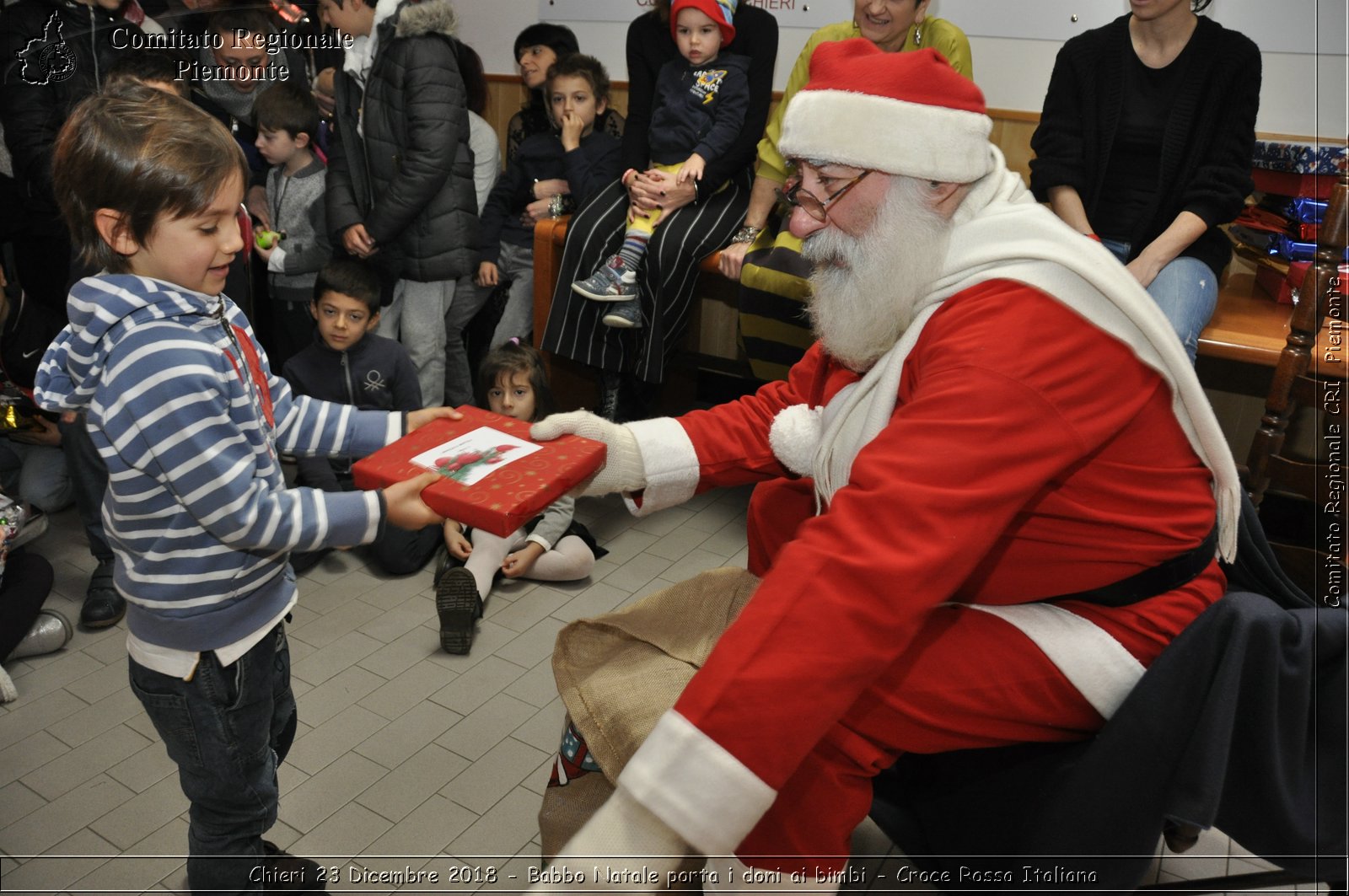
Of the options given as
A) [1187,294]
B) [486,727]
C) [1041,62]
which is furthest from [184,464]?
[1041,62]

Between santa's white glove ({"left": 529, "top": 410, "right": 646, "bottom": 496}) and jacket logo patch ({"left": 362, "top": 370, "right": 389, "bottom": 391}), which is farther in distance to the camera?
jacket logo patch ({"left": 362, "top": 370, "right": 389, "bottom": 391})

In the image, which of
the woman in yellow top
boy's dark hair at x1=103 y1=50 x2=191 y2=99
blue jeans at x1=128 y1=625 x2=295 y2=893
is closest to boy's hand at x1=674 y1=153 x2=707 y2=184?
the woman in yellow top

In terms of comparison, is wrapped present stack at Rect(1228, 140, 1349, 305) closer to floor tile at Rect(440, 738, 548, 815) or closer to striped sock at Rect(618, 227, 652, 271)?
striped sock at Rect(618, 227, 652, 271)

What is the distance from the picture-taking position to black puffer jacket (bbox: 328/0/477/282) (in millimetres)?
3801

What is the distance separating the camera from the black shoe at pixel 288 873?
79.1 inches

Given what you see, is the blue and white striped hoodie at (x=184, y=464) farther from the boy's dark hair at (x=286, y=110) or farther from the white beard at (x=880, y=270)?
the boy's dark hair at (x=286, y=110)

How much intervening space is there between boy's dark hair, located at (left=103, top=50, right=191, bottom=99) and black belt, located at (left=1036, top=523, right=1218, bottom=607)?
11.1 feet

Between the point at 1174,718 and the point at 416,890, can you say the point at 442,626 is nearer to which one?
the point at 416,890

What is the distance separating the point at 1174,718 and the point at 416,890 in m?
1.55

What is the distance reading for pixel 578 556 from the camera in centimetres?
337

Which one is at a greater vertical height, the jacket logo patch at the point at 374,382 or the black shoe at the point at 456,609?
the jacket logo patch at the point at 374,382

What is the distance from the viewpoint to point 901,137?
158 centimetres

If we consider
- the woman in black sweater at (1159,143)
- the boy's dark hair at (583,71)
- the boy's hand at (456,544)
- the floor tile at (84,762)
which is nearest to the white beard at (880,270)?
the woman in black sweater at (1159,143)

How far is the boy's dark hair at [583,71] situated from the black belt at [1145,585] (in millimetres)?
3488
